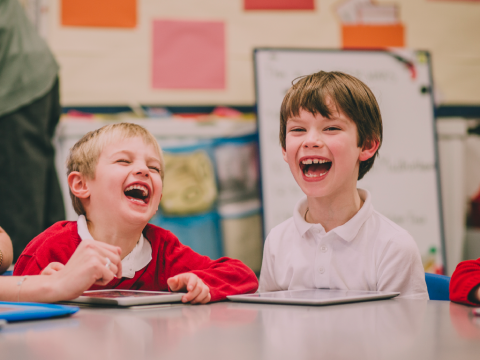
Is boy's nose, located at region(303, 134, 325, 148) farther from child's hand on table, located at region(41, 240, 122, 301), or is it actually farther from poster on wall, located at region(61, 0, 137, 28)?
poster on wall, located at region(61, 0, 137, 28)

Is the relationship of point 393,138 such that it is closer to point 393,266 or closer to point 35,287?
point 393,266

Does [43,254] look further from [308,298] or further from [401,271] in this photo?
[401,271]

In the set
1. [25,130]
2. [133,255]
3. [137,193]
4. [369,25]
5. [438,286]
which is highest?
[369,25]

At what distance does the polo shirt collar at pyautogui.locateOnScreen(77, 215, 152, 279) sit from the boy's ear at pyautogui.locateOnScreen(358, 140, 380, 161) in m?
0.56

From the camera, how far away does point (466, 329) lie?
54 centimetres

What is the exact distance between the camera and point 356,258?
1.09 metres

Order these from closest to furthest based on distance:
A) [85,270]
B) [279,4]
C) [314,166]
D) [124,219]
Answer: [85,270], [124,219], [314,166], [279,4]

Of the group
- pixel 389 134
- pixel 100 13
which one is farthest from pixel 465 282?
pixel 100 13

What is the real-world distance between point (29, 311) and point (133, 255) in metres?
0.52

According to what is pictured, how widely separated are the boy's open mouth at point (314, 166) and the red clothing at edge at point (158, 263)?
0.96ft

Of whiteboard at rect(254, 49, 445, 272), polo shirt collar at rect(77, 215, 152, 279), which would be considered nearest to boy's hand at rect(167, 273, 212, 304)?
polo shirt collar at rect(77, 215, 152, 279)

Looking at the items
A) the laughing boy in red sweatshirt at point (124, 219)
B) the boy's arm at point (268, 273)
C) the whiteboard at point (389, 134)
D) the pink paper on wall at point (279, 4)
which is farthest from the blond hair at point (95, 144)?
the pink paper on wall at point (279, 4)

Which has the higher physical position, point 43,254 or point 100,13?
point 100,13

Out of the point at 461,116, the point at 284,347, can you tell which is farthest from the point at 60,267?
the point at 461,116
